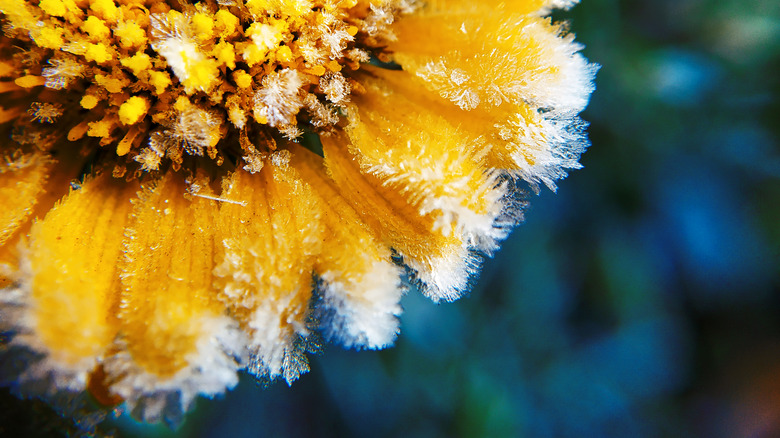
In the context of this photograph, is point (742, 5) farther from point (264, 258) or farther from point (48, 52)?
point (48, 52)

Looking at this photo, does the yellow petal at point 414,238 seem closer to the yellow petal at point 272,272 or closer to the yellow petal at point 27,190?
the yellow petal at point 272,272

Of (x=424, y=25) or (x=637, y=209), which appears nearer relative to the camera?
(x=424, y=25)

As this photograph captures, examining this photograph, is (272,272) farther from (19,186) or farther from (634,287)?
(634,287)

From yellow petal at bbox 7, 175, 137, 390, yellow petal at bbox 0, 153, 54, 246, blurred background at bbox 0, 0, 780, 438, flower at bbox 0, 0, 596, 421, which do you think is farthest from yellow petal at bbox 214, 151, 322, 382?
blurred background at bbox 0, 0, 780, 438

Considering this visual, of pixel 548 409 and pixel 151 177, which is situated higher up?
pixel 151 177

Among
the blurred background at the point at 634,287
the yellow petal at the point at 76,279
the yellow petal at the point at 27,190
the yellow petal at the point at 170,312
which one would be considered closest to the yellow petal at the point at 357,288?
the yellow petal at the point at 170,312

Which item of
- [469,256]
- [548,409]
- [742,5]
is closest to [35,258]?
[469,256]

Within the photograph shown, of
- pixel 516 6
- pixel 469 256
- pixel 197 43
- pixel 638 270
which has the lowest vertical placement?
pixel 638 270
